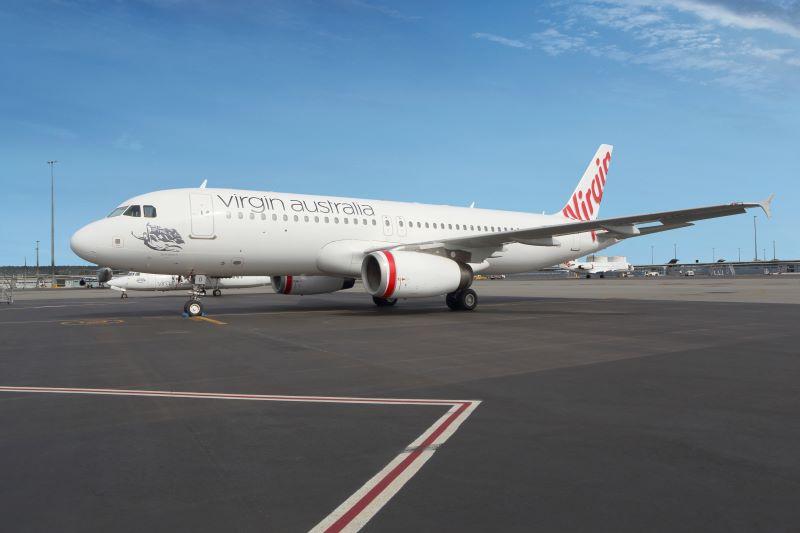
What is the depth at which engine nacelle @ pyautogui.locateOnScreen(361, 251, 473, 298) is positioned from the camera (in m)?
16.0

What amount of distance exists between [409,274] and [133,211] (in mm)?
7672

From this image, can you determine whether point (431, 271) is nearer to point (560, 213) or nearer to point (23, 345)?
point (23, 345)

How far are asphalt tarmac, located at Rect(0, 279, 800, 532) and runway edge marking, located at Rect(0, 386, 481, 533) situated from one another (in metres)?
0.02

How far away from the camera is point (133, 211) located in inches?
607

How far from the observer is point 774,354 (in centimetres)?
855

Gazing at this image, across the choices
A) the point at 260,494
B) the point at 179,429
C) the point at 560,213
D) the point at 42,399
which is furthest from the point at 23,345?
the point at 560,213

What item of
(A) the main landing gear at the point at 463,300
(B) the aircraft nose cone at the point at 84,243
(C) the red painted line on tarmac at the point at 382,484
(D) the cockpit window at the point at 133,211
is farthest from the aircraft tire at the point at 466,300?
(C) the red painted line on tarmac at the point at 382,484

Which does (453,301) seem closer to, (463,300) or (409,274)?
(463,300)

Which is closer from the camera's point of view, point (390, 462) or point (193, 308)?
point (390, 462)

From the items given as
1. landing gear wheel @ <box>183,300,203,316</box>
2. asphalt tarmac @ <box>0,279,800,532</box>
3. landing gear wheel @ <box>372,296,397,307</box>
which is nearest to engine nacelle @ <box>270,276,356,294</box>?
landing gear wheel @ <box>372,296,397,307</box>

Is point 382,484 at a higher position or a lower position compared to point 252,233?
lower

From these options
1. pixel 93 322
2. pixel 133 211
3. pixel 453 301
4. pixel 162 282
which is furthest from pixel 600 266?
pixel 93 322

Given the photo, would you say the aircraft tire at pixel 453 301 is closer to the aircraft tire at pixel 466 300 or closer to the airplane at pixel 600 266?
the aircraft tire at pixel 466 300

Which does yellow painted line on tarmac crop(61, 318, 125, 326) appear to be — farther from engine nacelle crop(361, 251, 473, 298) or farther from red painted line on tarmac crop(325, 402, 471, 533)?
red painted line on tarmac crop(325, 402, 471, 533)
